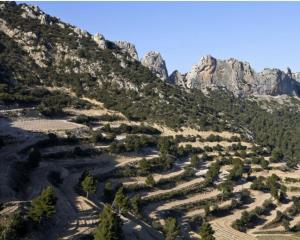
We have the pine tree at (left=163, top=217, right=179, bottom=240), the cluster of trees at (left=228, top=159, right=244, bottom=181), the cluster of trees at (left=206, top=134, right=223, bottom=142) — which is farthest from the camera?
the cluster of trees at (left=206, top=134, right=223, bottom=142)

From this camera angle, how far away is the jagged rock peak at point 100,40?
159m

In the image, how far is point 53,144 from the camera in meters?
91.0

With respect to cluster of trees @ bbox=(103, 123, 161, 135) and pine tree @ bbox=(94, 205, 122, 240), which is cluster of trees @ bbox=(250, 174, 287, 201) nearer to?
cluster of trees @ bbox=(103, 123, 161, 135)

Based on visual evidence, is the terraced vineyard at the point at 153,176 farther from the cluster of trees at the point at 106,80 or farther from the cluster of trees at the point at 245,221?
the cluster of trees at the point at 106,80

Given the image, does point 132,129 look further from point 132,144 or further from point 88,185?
point 88,185

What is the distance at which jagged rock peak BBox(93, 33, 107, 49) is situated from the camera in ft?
520

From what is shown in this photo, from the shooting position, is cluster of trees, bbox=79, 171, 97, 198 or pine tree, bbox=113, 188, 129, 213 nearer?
pine tree, bbox=113, 188, 129, 213

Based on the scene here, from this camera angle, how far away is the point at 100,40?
160750 mm

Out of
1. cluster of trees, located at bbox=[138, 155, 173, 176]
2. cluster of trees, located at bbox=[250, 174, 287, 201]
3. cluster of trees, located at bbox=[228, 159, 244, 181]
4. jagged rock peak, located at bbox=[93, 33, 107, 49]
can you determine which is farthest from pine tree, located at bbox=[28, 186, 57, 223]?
jagged rock peak, located at bbox=[93, 33, 107, 49]

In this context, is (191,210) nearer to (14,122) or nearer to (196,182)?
(196,182)

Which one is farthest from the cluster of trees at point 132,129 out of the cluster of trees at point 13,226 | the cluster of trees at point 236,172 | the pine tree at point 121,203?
the cluster of trees at point 13,226

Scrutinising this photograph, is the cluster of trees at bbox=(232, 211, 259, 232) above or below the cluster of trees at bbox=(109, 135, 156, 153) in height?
below

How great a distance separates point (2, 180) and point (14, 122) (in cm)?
3671

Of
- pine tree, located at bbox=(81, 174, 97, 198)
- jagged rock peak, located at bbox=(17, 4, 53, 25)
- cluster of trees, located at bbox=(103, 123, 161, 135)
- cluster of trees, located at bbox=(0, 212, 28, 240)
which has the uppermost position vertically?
jagged rock peak, located at bbox=(17, 4, 53, 25)
